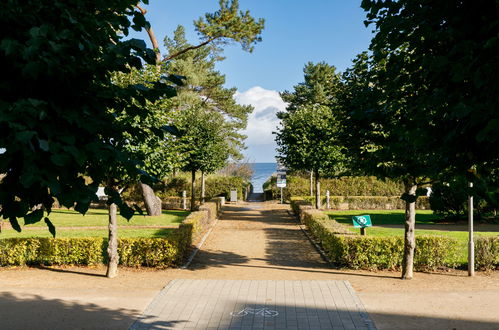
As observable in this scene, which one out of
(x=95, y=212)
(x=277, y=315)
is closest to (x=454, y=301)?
(x=277, y=315)

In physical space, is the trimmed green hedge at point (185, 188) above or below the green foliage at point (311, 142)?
below

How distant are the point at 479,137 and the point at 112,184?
31.4 ft

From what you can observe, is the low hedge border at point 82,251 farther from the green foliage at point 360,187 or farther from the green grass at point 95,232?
the green foliage at point 360,187

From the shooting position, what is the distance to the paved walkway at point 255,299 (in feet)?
23.5

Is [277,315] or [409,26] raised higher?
[409,26]

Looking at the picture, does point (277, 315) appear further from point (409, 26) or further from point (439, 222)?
point (439, 222)

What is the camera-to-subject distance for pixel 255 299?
8531 mm

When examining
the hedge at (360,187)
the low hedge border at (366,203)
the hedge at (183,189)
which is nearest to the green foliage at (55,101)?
the hedge at (183,189)

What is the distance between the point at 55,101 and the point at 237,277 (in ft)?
26.2

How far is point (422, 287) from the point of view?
9797 millimetres

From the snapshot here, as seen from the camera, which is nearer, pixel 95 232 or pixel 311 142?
pixel 95 232

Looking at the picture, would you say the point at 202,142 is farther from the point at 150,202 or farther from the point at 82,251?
the point at 82,251

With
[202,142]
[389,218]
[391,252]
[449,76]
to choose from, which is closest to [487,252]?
[391,252]

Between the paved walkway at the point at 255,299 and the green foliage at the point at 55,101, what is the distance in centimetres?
411
